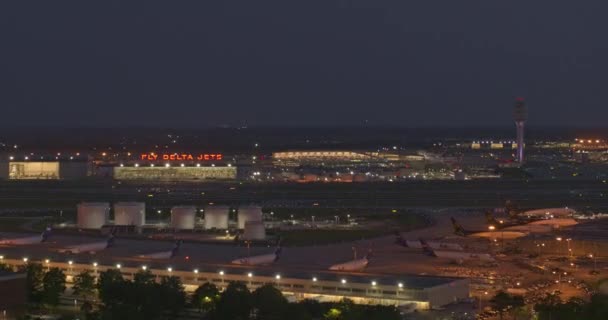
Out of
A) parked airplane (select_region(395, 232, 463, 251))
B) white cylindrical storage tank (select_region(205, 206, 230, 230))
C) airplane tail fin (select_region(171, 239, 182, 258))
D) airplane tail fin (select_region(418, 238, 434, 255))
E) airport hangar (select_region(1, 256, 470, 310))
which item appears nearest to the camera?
A: airport hangar (select_region(1, 256, 470, 310))

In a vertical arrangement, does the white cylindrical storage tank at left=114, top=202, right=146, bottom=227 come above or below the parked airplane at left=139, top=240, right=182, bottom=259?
above

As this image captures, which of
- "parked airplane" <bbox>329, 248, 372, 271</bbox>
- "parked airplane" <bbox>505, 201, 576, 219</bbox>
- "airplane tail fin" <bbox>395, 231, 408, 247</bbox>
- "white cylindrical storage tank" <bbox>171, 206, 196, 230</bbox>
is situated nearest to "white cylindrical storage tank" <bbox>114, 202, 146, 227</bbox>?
"white cylindrical storage tank" <bbox>171, 206, 196, 230</bbox>

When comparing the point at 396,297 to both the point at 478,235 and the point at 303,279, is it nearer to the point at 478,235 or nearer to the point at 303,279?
the point at 303,279

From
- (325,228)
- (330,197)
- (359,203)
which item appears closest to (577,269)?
(325,228)

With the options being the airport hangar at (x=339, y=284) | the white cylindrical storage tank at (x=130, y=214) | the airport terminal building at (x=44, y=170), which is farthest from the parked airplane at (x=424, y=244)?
the airport terminal building at (x=44, y=170)

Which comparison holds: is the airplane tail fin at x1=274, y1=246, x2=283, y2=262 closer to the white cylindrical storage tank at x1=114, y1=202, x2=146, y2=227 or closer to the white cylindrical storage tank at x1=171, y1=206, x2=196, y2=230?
the white cylindrical storage tank at x1=171, y1=206, x2=196, y2=230

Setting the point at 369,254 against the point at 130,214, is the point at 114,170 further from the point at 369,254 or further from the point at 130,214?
the point at 369,254
